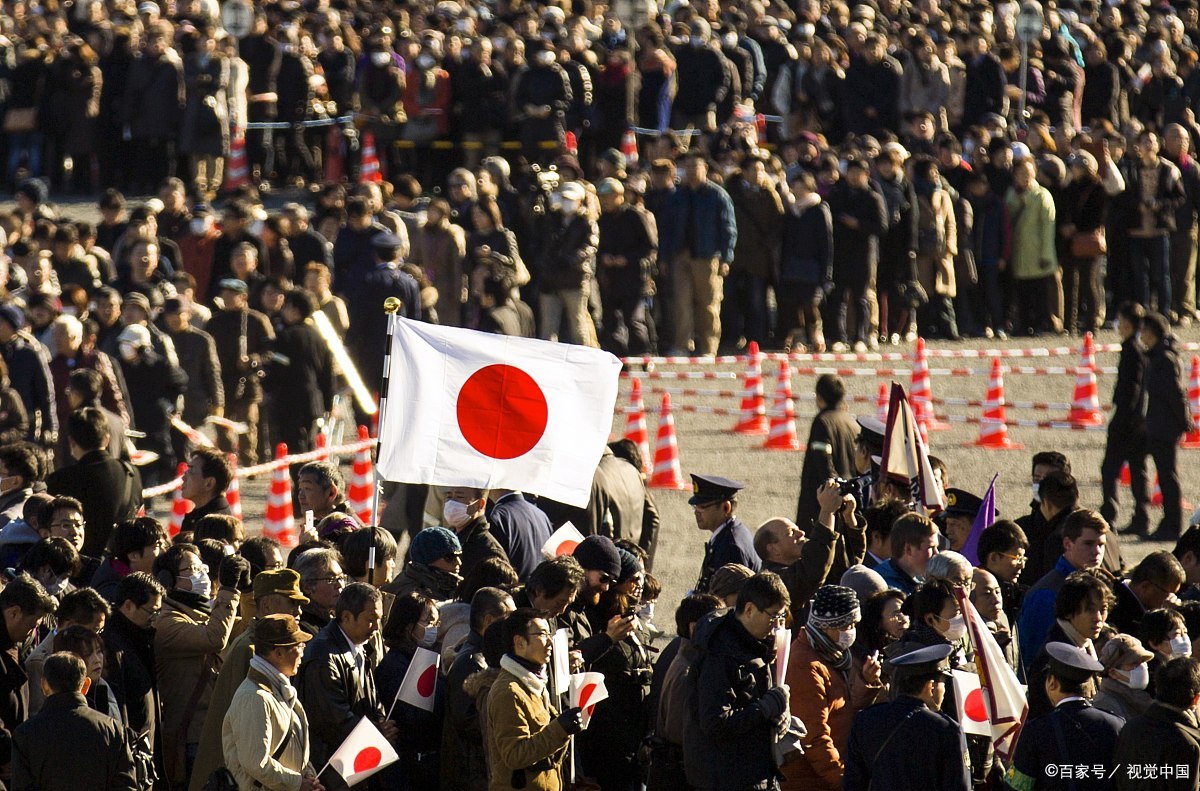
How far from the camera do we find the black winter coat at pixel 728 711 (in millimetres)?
8336

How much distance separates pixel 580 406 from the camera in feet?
36.0

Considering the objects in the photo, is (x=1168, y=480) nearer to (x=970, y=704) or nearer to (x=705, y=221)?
(x=705, y=221)

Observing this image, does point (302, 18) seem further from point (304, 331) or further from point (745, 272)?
point (304, 331)

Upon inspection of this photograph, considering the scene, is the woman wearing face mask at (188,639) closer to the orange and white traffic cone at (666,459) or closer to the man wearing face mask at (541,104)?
the orange and white traffic cone at (666,459)

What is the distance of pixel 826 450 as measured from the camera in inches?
560

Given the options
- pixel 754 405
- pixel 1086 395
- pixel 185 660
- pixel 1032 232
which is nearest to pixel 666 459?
pixel 754 405

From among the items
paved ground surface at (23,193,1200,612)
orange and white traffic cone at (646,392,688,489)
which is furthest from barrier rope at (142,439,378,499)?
orange and white traffic cone at (646,392,688,489)

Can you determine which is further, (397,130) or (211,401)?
(397,130)

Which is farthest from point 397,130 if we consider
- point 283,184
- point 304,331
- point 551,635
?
point 551,635

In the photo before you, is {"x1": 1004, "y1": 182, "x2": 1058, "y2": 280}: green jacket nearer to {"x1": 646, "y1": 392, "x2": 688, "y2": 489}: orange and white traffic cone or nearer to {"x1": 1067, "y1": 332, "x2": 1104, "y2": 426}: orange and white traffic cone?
{"x1": 1067, "y1": 332, "x2": 1104, "y2": 426}: orange and white traffic cone

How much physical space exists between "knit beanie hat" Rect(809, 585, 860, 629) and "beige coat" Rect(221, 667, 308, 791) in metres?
2.18

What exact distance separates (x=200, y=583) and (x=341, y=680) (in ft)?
3.60

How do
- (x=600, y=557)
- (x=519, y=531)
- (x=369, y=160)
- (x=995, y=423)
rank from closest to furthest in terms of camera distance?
(x=600, y=557) < (x=519, y=531) < (x=995, y=423) < (x=369, y=160)

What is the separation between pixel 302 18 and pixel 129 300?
14688 millimetres
